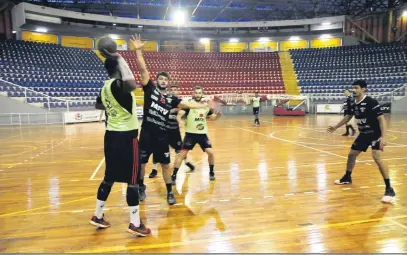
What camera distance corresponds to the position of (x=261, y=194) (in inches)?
193

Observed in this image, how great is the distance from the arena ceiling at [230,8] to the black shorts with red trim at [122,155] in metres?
28.0

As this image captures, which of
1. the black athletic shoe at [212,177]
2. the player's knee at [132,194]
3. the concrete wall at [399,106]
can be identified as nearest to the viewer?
the player's knee at [132,194]

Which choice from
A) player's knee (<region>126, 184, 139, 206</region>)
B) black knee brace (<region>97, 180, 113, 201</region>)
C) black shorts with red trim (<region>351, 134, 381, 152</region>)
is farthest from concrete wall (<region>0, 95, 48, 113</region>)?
black shorts with red trim (<region>351, 134, 381, 152</region>)

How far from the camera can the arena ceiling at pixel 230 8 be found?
2978cm

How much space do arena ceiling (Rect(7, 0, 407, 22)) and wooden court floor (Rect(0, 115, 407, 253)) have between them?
25.6 m

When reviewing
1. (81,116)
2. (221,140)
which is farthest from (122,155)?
(81,116)

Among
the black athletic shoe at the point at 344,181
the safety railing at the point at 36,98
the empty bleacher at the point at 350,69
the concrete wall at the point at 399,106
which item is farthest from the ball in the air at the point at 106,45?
the concrete wall at the point at 399,106

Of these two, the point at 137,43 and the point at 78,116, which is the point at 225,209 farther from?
the point at 78,116

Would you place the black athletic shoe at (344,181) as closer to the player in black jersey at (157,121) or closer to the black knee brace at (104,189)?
the player in black jersey at (157,121)

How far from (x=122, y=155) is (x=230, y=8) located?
32271 mm

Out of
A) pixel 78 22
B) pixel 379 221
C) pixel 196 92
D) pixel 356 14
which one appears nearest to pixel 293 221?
pixel 379 221

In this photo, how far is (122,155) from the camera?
10.9 ft

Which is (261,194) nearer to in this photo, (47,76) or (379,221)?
(379,221)

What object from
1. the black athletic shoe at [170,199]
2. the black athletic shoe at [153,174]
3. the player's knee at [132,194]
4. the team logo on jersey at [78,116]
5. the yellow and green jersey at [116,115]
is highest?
the yellow and green jersey at [116,115]
